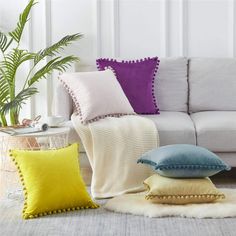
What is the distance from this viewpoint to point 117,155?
4.07 metres

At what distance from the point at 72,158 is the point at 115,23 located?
1.88 meters

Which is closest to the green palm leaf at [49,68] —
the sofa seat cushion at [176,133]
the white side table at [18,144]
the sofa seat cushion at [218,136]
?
the white side table at [18,144]

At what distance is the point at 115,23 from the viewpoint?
5.28 meters

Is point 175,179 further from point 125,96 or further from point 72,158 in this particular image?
point 125,96

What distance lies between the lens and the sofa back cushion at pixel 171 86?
4.89m

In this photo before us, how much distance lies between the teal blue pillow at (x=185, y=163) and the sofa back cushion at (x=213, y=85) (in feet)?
3.73

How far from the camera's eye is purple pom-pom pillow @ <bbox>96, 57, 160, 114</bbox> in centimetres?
472

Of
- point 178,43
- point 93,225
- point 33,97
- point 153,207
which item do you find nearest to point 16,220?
point 93,225

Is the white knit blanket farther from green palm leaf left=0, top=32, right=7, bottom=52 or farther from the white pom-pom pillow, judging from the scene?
green palm leaf left=0, top=32, right=7, bottom=52

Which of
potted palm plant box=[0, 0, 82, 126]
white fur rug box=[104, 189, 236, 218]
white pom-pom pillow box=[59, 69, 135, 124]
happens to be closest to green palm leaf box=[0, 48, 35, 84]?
potted palm plant box=[0, 0, 82, 126]

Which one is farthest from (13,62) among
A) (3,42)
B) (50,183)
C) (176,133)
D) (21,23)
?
(50,183)

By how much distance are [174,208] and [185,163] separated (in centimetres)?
26

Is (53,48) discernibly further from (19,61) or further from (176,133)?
→ (176,133)

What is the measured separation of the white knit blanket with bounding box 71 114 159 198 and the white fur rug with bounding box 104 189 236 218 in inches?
9.4
